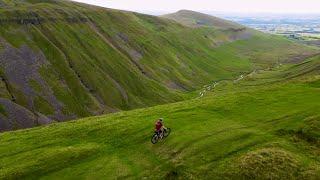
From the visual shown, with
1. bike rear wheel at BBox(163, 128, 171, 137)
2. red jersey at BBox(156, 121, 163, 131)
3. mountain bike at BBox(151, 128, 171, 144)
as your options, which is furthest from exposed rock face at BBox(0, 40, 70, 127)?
red jersey at BBox(156, 121, 163, 131)

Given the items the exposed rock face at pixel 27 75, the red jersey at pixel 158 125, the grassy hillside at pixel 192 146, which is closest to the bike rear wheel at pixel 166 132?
the grassy hillside at pixel 192 146

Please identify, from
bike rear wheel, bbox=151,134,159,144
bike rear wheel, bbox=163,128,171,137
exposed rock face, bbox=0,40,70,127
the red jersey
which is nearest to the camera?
the red jersey

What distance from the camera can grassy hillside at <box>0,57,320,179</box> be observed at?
53719 mm

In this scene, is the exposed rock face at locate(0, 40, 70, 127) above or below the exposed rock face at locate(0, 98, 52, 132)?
above

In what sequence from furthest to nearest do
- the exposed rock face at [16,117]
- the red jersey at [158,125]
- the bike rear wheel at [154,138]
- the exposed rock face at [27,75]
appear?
the exposed rock face at [27,75] → the exposed rock face at [16,117] → the bike rear wheel at [154,138] → the red jersey at [158,125]

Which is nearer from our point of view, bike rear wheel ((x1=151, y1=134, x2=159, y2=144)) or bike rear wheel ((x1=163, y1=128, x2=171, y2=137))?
bike rear wheel ((x1=151, y1=134, x2=159, y2=144))

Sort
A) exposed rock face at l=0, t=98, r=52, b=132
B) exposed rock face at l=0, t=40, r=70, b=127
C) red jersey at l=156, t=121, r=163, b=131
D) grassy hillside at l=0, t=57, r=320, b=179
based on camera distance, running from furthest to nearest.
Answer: exposed rock face at l=0, t=40, r=70, b=127
exposed rock face at l=0, t=98, r=52, b=132
red jersey at l=156, t=121, r=163, b=131
grassy hillside at l=0, t=57, r=320, b=179

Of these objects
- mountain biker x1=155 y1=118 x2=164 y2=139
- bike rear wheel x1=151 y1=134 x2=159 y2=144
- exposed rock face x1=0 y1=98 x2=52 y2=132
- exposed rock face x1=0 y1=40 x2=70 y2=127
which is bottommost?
exposed rock face x1=0 y1=98 x2=52 y2=132

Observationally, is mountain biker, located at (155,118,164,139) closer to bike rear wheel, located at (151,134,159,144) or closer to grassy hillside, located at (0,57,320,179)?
bike rear wheel, located at (151,134,159,144)

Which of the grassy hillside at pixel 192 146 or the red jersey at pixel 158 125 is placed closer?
the grassy hillside at pixel 192 146

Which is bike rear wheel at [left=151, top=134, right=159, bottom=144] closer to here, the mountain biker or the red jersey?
the mountain biker

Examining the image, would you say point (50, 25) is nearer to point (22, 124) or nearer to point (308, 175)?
point (22, 124)

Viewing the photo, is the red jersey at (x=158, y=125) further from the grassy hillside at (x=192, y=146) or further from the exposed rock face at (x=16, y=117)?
the exposed rock face at (x=16, y=117)

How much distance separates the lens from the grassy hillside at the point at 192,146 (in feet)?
176
